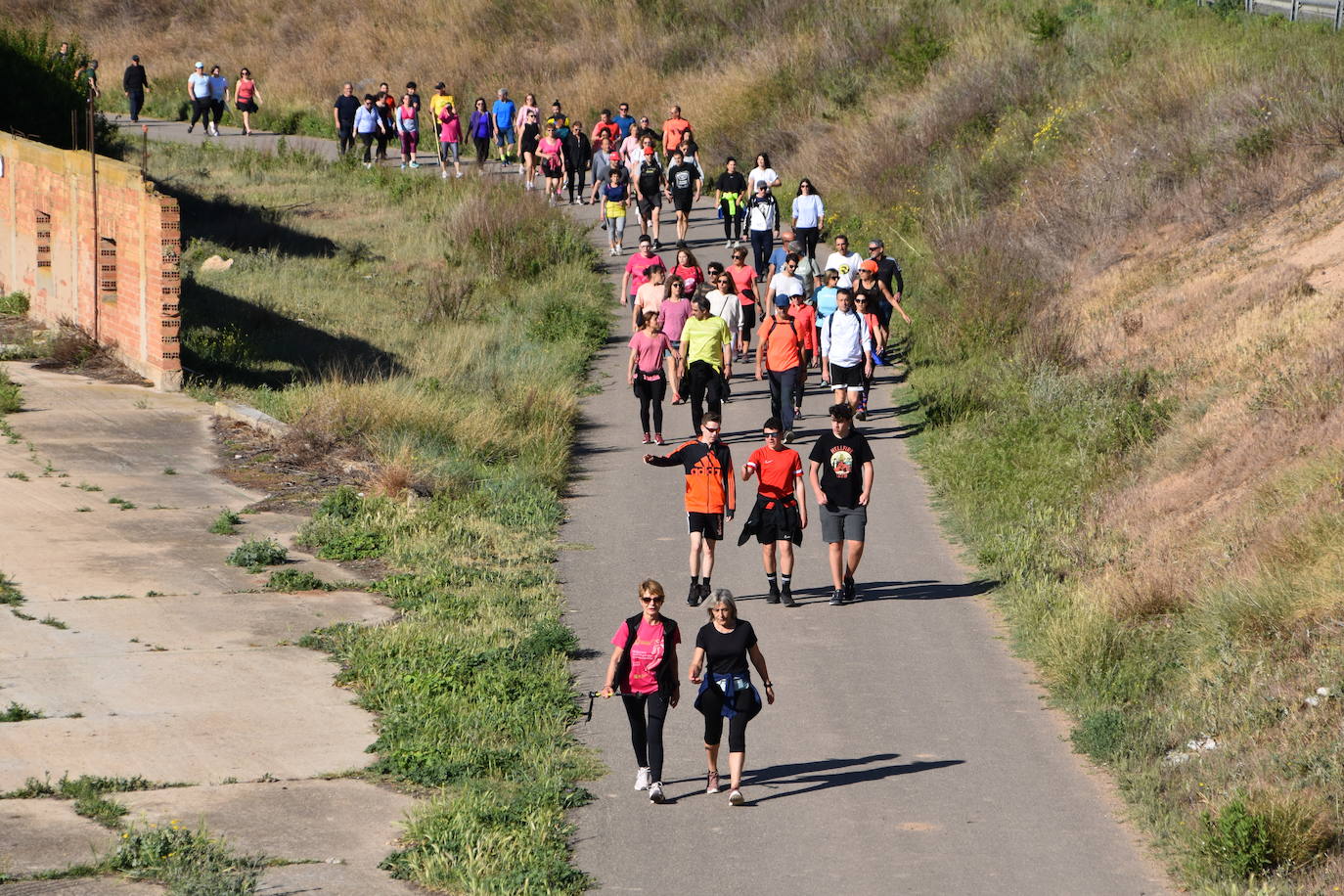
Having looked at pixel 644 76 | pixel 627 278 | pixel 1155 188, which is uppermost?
pixel 644 76

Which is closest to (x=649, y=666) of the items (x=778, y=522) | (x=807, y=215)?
(x=778, y=522)

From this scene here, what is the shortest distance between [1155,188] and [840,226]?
669 cm

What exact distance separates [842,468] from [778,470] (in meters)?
0.57

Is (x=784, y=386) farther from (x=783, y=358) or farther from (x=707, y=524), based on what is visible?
(x=707, y=524)

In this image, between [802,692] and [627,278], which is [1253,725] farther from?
[627,278]

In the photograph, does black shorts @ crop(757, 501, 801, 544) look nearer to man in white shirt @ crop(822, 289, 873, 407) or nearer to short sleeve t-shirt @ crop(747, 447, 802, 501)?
short sleeve t-shirt @ crop(747, 447, 802, 501)

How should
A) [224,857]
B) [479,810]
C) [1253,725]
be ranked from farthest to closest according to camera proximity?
1. [1253,725]
2. [479,810]
3. [224,857]

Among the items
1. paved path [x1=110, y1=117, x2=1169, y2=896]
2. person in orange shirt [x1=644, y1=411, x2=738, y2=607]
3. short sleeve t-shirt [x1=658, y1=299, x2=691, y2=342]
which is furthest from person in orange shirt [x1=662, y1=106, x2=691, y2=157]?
person in orange shirt [x1=644, y1=411, x2=738, y2=607]

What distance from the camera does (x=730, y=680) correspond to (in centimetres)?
960

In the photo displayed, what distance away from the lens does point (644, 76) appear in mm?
40625

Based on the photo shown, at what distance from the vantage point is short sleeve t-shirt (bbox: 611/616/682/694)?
31.1 ft

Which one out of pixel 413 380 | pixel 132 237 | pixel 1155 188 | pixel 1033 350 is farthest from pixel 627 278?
pixel 1155 188

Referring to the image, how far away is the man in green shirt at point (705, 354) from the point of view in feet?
59.1

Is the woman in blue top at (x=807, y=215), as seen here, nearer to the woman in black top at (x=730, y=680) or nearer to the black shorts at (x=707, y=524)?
the black shorts at (x=707, y=524)
